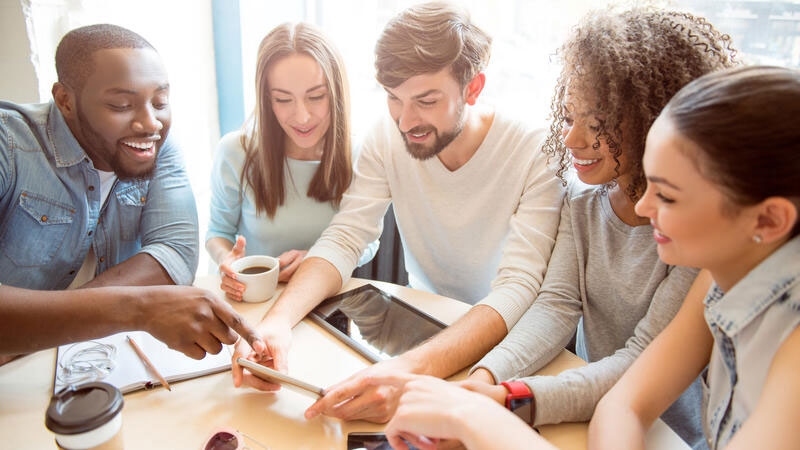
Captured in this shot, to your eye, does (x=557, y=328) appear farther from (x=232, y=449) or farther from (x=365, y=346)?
(x=232, y=449)

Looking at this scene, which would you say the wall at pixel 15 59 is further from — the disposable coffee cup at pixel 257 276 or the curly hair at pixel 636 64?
the curly hair at pixel 636 64

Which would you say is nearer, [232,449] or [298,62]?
[232,449]

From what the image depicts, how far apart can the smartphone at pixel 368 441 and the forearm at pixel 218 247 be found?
0.97 metres

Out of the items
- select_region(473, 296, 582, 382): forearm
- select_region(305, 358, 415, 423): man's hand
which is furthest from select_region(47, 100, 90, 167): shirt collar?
select_region(473, 296, 582, 382): forearm

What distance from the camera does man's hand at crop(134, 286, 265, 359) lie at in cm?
91

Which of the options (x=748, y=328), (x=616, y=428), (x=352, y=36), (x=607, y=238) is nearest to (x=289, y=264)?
(x=607, y=238)

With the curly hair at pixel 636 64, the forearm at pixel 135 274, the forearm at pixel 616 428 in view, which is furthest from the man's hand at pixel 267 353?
the curly hair at pixel 636 64

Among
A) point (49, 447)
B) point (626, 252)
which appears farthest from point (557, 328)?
point (49, 447)

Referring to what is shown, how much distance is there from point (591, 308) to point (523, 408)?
414 millimetres

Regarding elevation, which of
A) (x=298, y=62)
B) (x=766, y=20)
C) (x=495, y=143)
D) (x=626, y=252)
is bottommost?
(x=626, y=252)

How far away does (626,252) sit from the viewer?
1.11 metres

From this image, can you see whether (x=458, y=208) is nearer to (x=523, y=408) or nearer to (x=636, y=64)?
(x=636, y=64)

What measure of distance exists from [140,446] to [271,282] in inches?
20.0

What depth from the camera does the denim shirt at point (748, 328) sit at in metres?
0.67
